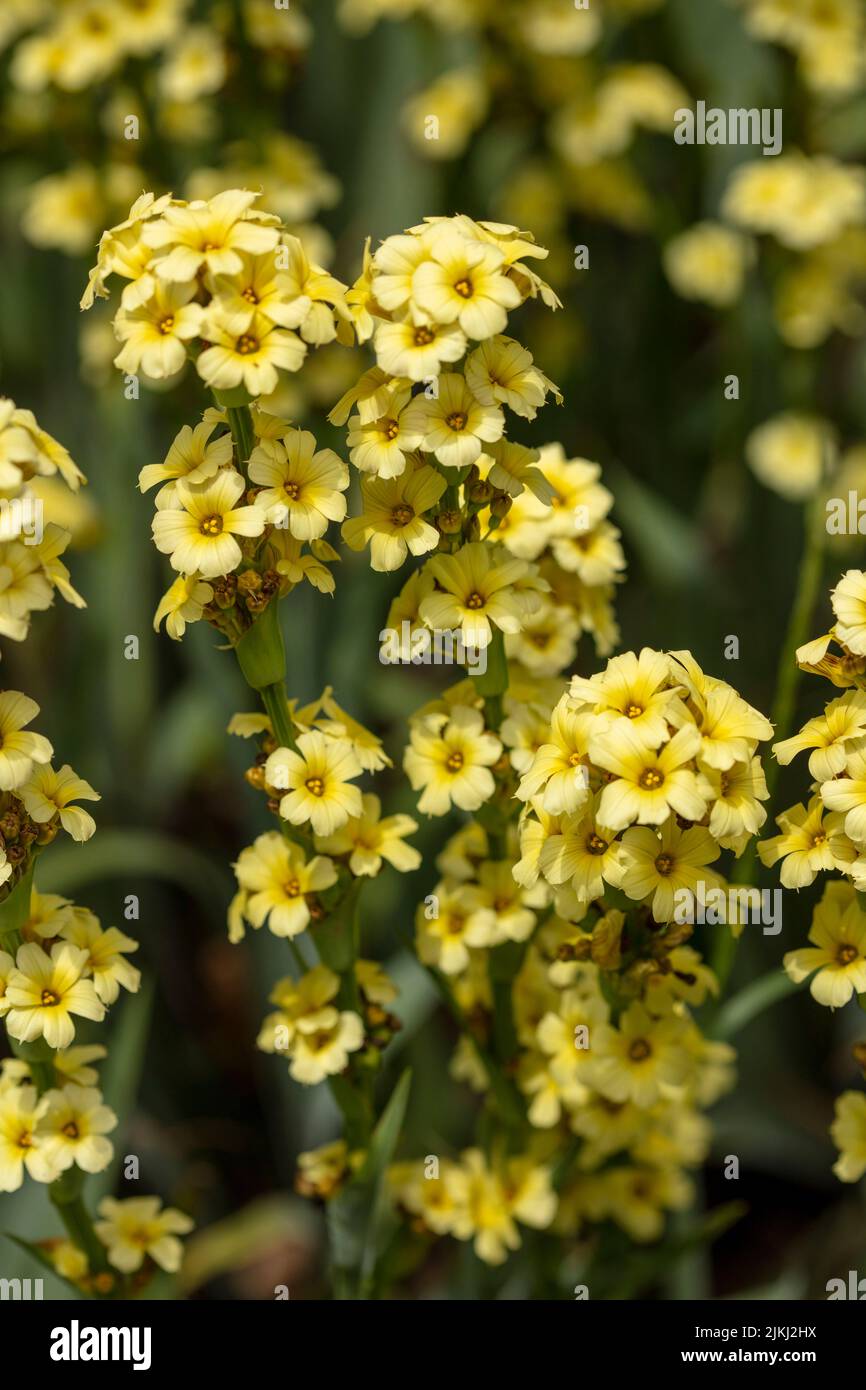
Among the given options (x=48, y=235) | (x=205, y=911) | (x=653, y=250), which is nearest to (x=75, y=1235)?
(x=205, y=911)

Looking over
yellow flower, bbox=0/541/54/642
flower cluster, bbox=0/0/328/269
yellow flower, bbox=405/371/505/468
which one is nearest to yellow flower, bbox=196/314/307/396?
yellow flower, bbox=405/371/505/468

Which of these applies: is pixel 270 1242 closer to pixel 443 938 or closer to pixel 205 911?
pixel 205 911

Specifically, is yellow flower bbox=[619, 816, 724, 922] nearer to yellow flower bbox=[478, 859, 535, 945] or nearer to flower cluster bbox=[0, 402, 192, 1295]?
yellow flower bbox=[478, 859, 535, 945]
